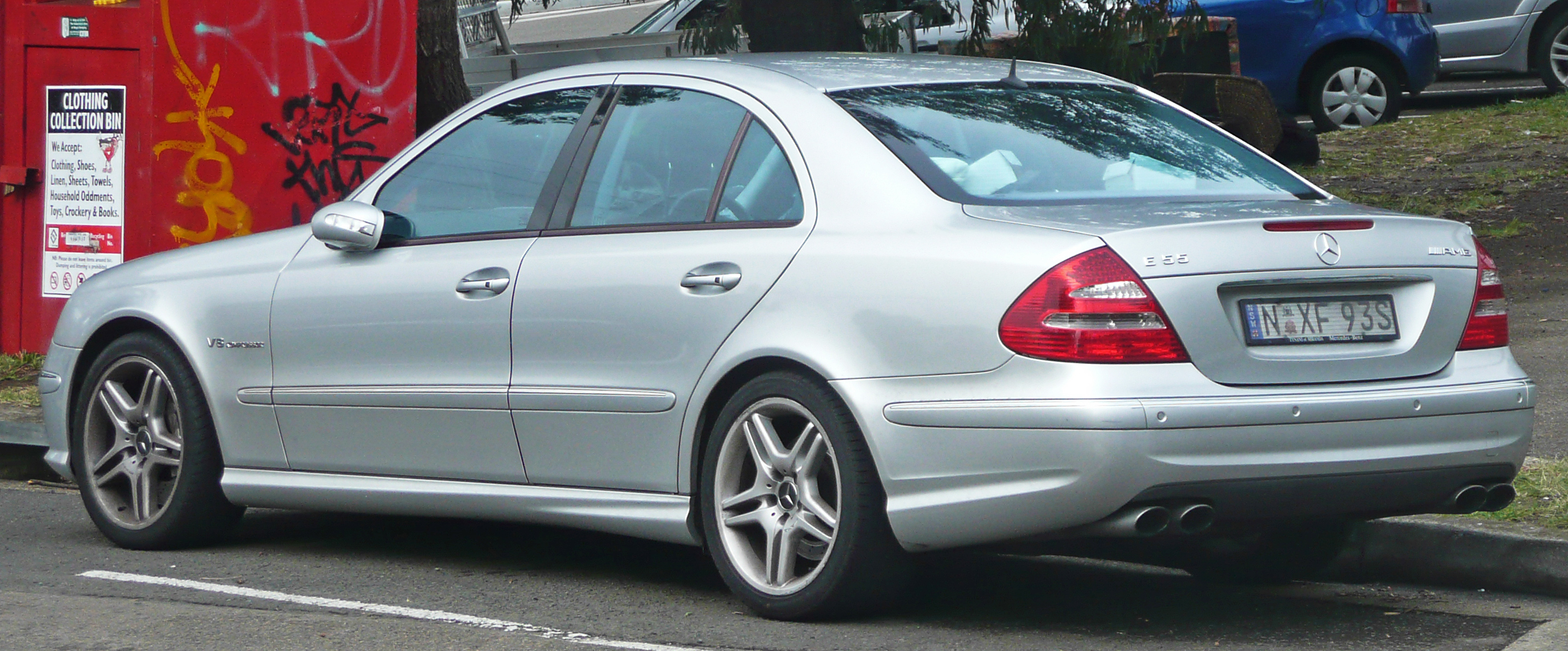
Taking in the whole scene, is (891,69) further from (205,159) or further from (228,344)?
(205,159)

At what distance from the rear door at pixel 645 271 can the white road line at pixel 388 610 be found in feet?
1.42

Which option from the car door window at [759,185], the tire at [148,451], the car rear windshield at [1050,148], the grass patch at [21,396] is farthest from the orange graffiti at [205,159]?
the car rear windshield at [1050,148]

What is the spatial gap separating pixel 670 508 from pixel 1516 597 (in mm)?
2137

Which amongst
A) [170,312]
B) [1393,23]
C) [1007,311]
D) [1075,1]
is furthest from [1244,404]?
[1393,23]

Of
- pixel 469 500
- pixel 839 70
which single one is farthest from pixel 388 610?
pixel 839 70

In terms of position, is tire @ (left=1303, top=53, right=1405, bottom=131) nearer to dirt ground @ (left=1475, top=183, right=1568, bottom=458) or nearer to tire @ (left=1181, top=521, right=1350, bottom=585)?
dirt ground @ (left=1475, top=183, right=1568, bottom=458)

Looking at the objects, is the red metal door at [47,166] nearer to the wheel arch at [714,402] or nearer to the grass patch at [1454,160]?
the wheel arch at [714,402]

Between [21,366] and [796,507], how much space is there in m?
6.90

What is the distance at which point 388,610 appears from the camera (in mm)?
5090

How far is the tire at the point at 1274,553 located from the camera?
17.3ft

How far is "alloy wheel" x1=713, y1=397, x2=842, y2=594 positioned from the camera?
180 inches

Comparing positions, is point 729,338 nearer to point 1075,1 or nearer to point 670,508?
point 670,508

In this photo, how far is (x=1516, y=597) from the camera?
5070mm

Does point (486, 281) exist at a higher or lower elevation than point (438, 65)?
lower
